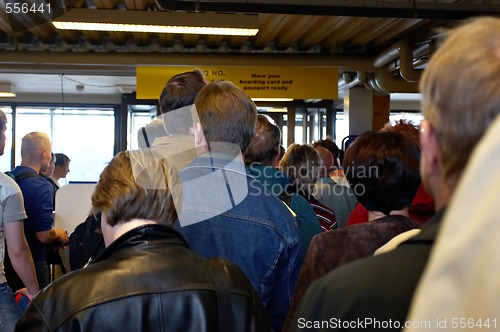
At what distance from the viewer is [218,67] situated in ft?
27.5

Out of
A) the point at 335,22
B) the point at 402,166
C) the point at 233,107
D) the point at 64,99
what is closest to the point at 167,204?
the point at 233,107

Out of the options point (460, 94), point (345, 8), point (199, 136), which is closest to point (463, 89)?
point (460, 94)

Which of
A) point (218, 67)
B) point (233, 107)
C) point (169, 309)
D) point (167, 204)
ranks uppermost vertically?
point (218, 67)

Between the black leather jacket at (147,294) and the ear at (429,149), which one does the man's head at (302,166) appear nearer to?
the black leather jacket at (147,294)

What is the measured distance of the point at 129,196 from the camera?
5.11ft

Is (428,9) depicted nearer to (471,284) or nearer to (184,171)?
(184,171)

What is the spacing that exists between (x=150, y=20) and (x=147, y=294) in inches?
187

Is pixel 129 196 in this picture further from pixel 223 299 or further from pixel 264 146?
pixel 264 146

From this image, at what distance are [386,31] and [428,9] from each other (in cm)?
213

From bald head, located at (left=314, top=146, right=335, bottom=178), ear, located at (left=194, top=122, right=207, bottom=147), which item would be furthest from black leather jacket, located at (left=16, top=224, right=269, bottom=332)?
bald head, located at (left=314, top=146, right=335, bottom=178)

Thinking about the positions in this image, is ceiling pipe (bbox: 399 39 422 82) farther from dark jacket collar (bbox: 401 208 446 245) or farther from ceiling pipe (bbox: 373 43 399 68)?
dark jacket collar (bbox: 401 208 446 245)

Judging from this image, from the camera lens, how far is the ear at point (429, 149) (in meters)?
0.77

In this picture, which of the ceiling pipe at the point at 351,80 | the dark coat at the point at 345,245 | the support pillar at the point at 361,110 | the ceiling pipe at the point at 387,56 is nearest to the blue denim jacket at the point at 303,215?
the dark coat at the point at 345,245

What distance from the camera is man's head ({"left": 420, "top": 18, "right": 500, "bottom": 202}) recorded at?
683 millimetres
